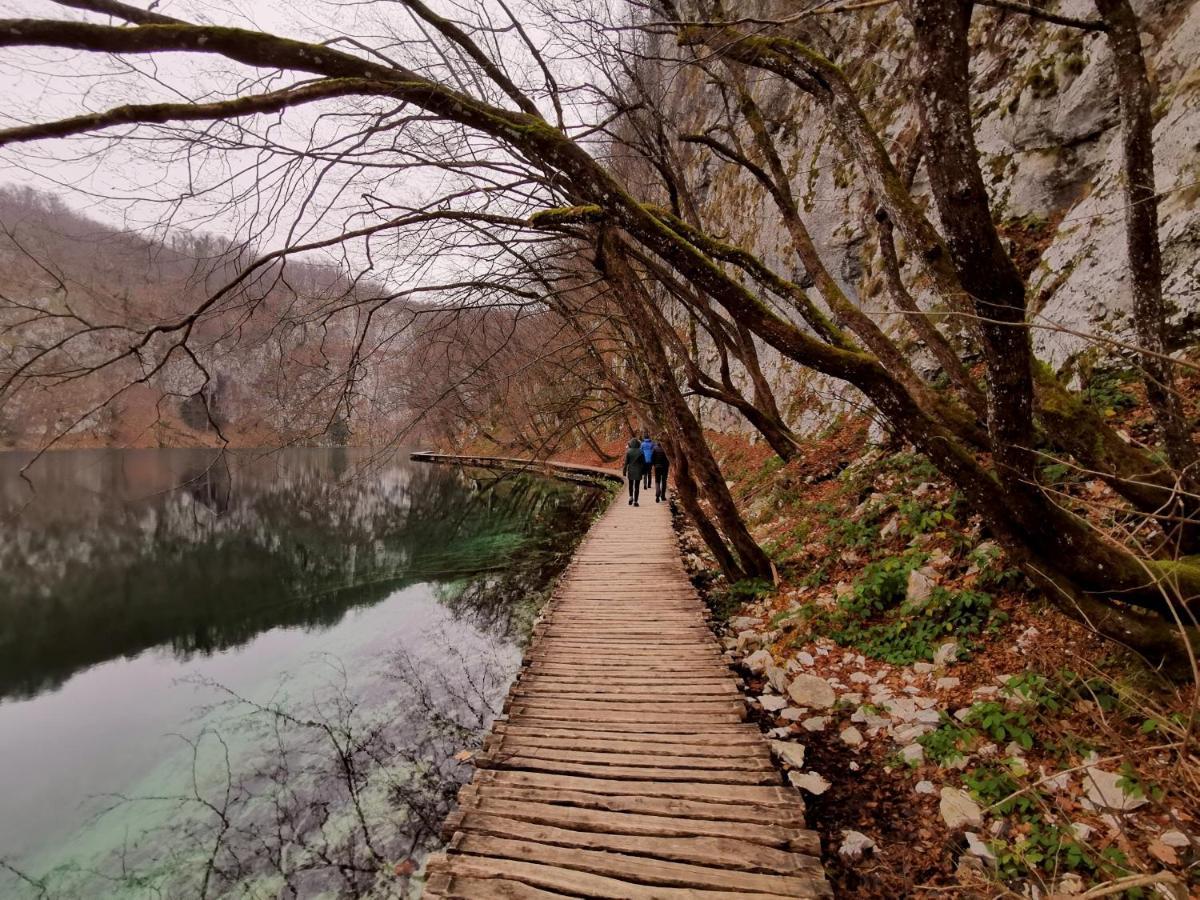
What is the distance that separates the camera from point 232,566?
624 inches

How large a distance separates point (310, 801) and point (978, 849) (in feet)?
19.2

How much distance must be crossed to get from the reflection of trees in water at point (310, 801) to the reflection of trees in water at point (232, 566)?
2.79 meters

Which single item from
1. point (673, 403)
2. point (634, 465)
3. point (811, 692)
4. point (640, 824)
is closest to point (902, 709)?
point (811, 692)

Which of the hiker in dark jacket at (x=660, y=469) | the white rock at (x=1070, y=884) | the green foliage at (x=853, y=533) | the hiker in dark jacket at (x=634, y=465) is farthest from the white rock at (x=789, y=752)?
the hiker in dark jacket at (x=660, y=469)

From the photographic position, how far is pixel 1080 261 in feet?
20.9

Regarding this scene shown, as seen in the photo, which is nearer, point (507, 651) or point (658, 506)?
point (507, 651)

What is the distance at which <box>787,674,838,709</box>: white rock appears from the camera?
14.6 feet

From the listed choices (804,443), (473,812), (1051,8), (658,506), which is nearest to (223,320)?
(473,812)

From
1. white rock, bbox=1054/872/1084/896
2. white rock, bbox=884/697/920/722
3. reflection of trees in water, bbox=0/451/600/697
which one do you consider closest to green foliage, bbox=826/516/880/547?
white rock, bbox=884/697/920/722

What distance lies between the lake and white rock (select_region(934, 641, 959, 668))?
15.2 ft

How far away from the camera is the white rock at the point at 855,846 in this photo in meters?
3.12

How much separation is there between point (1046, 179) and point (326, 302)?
9929 millimetres

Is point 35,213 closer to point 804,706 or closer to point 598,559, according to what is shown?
point 804,706

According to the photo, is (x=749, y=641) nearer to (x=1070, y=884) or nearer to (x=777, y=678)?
(x=777, y=678)
